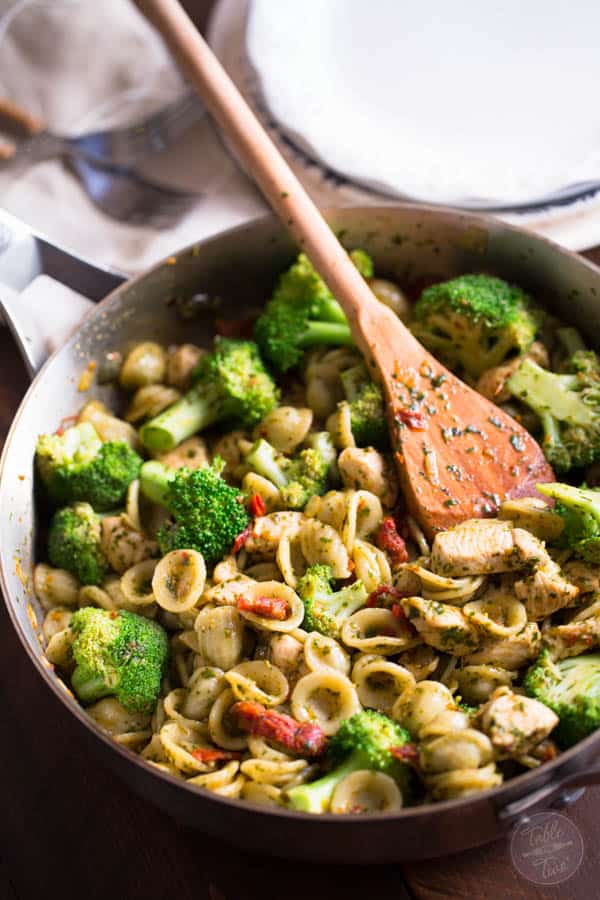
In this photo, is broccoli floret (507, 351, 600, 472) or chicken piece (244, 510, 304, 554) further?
broccoli floret (507, 351, 600, 472)

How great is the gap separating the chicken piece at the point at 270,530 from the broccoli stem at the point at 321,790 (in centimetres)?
71

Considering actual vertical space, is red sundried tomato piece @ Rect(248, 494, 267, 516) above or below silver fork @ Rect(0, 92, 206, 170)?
below

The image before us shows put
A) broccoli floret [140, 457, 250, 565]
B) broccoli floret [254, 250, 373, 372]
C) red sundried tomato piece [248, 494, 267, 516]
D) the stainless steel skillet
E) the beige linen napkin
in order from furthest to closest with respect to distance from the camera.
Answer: the beige linen napkin, broccoli floret [254, 250, 373, 372], red sundried tomato piece [248, 494, 267, 516], broccoli floret [140, 457, 250, 565], the stainless steel skillet

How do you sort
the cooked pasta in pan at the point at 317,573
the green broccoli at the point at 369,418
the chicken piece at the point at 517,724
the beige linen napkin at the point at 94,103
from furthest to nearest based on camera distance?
1. the beige linen napkin at the point at 94,103
2. the green broccoli at the point at 369,418
3. the cooked pasta in pan at the point at 317,573
4. the chicken piece at the point at 517,724

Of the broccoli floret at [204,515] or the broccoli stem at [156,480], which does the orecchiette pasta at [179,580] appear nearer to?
the broccoli floret at [204,515]

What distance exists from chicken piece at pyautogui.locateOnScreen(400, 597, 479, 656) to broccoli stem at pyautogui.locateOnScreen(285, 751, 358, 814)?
0.39 metres

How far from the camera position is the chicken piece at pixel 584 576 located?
2.41m

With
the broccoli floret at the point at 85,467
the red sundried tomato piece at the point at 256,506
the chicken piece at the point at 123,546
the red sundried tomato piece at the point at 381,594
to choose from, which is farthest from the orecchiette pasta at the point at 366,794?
the broccoli floret at the point at 85,467

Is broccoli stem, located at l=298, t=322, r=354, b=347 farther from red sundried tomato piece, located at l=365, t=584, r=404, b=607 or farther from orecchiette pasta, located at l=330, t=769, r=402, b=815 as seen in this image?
orecchiette pasta, located at l=330, t=769, r=402, b=815

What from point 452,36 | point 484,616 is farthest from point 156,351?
point 452,36

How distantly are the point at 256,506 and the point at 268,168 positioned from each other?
117 cm

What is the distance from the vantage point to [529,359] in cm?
293

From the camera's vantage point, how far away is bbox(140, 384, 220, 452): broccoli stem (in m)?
2.98

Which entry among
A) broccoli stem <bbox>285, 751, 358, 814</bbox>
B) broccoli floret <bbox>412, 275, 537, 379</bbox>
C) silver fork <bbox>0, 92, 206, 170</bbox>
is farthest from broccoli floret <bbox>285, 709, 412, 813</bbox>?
silver fork <bbox>0, 92, 206, 170</bbox>
